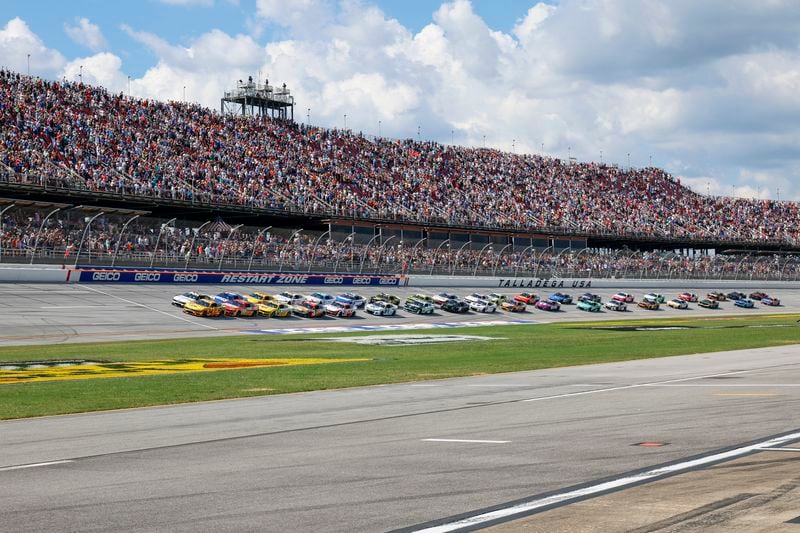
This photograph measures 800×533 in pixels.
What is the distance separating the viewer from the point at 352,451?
1237 centimetres

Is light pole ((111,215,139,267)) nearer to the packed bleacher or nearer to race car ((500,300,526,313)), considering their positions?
the packed bleacher

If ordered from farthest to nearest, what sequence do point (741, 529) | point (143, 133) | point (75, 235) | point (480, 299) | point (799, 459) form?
1. point (143, 133)
2. point (480, 299)
3. point (75, 235)
4. point (799, 459)
5. point (741, 529)

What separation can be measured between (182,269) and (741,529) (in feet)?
200

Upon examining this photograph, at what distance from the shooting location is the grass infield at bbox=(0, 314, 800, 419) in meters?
20.7

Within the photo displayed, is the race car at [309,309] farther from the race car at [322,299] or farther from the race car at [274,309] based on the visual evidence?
the race car at [274,309]

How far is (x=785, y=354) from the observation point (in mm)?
32656

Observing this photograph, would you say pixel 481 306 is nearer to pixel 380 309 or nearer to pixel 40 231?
pixel 380 309

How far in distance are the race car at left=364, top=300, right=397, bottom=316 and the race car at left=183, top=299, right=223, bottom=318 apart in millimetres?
11201

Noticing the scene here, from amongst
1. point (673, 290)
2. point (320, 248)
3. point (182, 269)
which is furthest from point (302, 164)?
point (673, 290)

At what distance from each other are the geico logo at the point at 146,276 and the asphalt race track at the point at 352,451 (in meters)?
45.2

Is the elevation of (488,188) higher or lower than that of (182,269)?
higher

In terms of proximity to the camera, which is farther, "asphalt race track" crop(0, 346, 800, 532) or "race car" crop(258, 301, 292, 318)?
"race car" crop(258, 301, 292, 318)

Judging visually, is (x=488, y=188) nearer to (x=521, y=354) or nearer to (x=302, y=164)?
(x=302, y=164)

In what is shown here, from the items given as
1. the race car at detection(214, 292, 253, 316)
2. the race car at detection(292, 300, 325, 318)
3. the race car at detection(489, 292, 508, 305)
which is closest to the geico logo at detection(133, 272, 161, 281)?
the race car at detection(214, 292, 253, 316)
